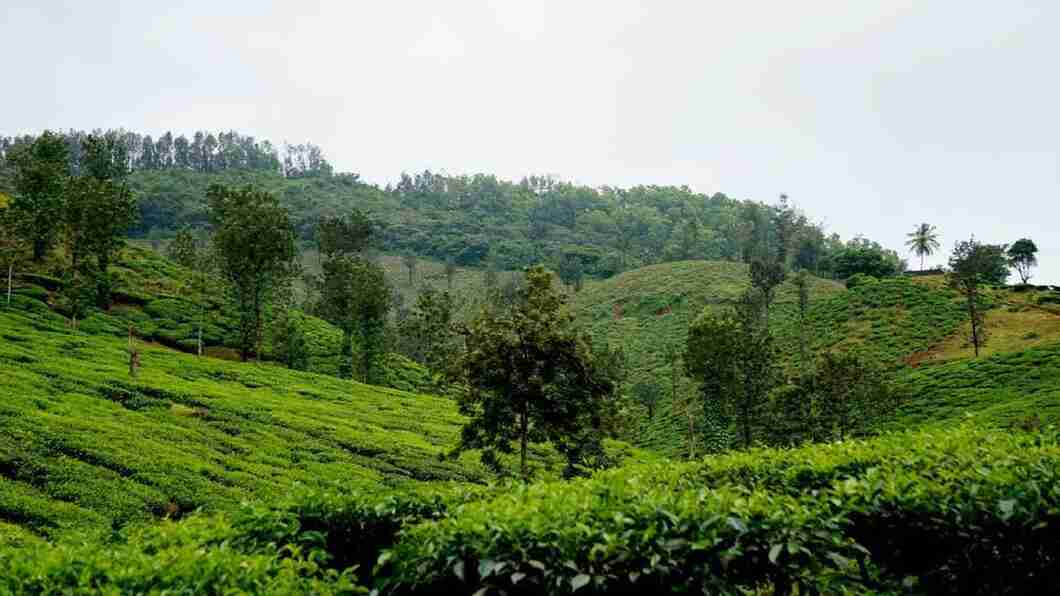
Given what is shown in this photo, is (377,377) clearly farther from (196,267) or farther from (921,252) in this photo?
(921,252)

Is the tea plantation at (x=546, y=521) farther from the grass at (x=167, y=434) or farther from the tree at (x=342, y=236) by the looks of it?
the tree at (x=342, y=236)

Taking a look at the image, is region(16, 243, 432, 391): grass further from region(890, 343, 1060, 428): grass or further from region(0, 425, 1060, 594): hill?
region(0, 425, 1060, 594): hill

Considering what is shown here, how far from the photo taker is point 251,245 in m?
57.6

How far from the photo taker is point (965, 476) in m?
8.07

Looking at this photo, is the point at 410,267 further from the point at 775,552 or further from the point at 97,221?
the point at 775,552

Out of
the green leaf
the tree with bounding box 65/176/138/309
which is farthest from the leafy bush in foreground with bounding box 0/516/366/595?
the tree with bounding box 65/176/138/309

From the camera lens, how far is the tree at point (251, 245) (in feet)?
189

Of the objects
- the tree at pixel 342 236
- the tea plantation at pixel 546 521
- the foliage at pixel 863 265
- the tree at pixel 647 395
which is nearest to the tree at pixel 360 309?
the tree at pixel 342 236

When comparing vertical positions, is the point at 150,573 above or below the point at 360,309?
below

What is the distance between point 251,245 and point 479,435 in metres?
38.9

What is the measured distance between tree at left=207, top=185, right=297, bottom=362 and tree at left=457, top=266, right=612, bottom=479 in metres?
38.7

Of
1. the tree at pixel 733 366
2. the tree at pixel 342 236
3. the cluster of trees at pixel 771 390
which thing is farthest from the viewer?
the tree at pixel 342 236

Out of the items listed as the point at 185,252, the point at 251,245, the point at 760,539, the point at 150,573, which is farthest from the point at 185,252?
the point at 760,539

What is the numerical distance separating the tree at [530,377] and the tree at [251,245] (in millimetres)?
38683
